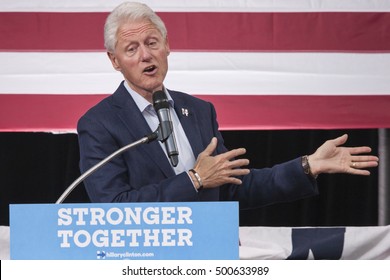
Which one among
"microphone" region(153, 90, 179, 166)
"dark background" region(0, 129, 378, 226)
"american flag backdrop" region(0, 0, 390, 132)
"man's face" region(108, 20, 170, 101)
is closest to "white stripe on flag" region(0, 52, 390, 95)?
"american flag backdrop" region(0, 0, 390, 132)

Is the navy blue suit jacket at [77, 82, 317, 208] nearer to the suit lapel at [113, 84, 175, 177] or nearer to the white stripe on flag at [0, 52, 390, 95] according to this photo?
the suit lapel at [113, 84, 175, 177]

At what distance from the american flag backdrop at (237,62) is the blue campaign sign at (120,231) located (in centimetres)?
139

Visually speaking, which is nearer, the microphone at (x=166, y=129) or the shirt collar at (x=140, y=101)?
the microphone at (x=166, y=129)

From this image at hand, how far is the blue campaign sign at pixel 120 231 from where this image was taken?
182cm

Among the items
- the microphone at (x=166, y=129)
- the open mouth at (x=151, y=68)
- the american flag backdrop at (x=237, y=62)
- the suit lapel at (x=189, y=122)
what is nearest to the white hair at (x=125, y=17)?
the open mouth at (x=151, y=68)

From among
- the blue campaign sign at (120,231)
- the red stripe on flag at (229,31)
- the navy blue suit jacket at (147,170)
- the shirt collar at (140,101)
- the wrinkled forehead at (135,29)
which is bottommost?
the blue campaign sign at (120,231)

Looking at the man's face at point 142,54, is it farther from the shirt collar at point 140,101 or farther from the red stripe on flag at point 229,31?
the red stripe on flag at point 229,31

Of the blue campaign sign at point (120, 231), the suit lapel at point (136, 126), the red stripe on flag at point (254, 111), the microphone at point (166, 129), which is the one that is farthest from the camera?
the red stripe on flag at point (254, 111)

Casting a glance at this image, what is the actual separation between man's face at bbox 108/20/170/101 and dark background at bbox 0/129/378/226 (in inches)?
32.0

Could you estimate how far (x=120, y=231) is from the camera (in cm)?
184

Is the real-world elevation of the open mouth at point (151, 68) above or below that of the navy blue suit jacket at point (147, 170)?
above

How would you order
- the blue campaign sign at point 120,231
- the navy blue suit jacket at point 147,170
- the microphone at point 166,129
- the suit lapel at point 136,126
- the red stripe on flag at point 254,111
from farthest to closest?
1. the red stripe on flag at point 254,111
2. the suit lapel at point 136,126
3. the navy blue suit jacket at point 147,170
4. the microphone at point 166,129
5. the blue campaign sign at point 120,231

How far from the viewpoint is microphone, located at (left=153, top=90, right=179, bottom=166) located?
81.1 inches
